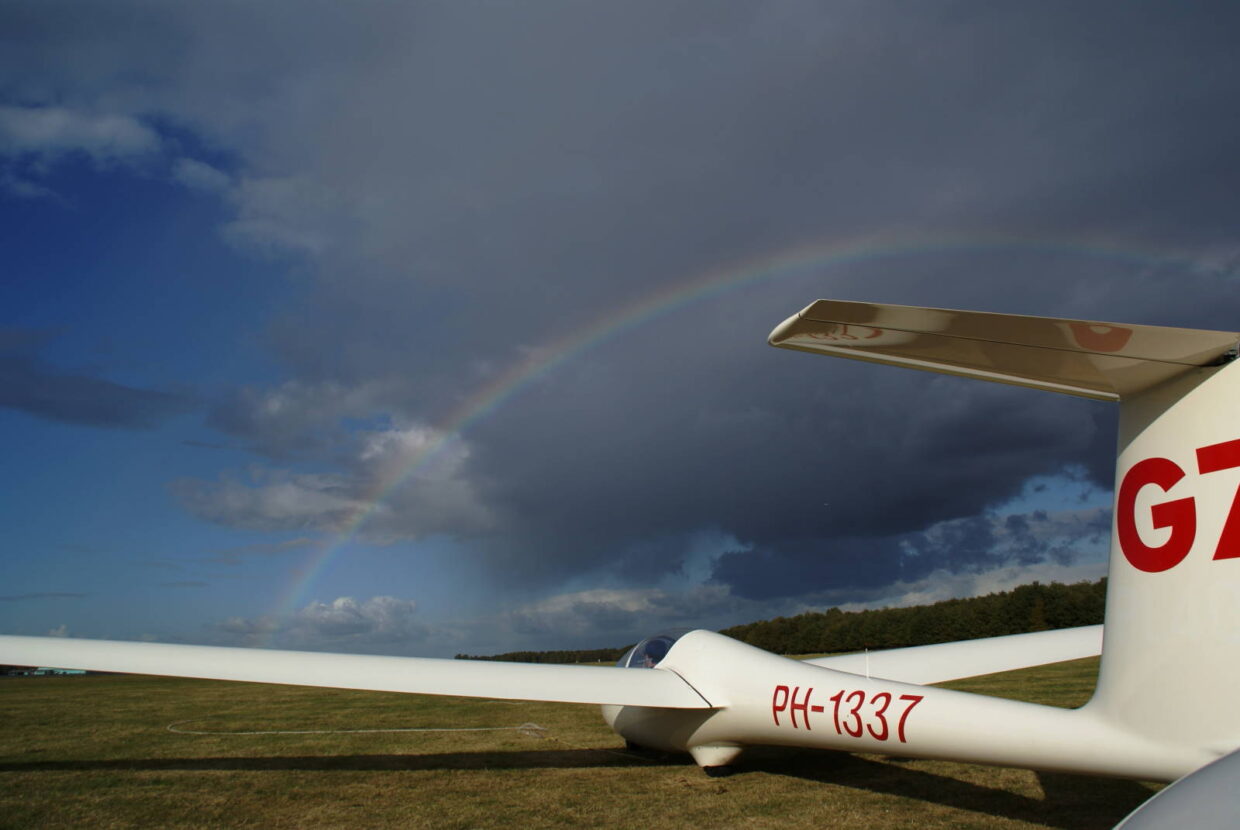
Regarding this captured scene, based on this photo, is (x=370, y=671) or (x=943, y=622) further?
(x=943, y=622)

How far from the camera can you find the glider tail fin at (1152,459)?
3061 millimetres

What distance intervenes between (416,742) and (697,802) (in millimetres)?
5475

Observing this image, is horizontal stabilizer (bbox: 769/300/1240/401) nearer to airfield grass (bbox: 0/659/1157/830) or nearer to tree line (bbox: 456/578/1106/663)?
A: airfield grass (bbox: 0/659/1157/830)

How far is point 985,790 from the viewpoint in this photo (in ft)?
21.0

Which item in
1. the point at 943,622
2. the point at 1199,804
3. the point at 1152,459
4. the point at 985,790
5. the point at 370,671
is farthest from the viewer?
the point at 943,622

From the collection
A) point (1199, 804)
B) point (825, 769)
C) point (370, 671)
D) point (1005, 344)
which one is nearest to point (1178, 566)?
point (1005, 344)

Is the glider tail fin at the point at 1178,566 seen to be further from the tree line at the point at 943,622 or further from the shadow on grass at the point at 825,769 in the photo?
the tree line at the point at 943,622

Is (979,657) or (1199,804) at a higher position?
(1199,804)

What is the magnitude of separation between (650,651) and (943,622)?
33.7 metres

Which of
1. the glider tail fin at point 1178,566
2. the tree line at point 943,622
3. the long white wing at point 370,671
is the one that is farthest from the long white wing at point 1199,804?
the tree line at point 943,622

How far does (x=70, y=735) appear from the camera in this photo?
11414mm

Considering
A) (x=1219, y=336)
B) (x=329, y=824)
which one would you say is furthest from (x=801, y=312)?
(x=329, y=824)

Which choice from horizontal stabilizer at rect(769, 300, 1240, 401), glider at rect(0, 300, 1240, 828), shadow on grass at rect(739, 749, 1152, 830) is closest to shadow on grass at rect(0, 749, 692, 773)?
shadow on grass at rect(739, 749, 1152, 830)

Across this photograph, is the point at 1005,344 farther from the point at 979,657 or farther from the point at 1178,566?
the point at 979,657
